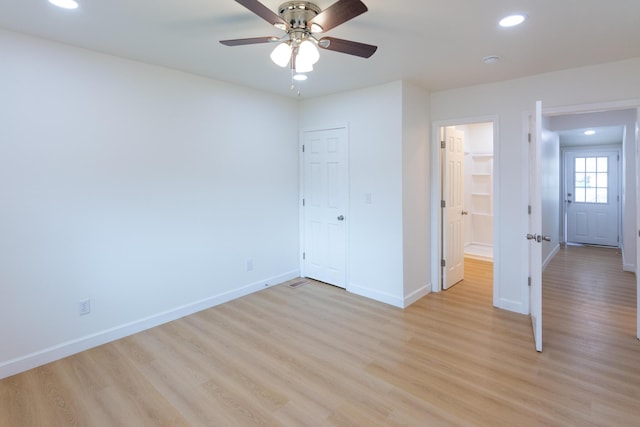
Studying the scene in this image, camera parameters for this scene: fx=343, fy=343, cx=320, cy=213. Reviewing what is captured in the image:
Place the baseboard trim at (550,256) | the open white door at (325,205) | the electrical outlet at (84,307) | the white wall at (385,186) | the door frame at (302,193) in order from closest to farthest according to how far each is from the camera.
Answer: the electrical outlet at (84,307), the white wall at (385,186), the door frame at (302,193), the open white door at (325,205), the baseboard trim at (550,256)

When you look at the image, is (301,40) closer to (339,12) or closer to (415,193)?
(339,12)

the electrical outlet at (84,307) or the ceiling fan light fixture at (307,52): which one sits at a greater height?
the ceiling fan light fixture at (307,52)

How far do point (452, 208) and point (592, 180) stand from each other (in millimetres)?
4989

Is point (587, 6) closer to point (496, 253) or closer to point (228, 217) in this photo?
point (496, 253)

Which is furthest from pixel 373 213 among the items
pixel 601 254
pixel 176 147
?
pixel 601 254

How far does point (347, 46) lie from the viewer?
6.95 ft

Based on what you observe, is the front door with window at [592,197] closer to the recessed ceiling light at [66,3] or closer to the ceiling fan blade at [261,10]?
Result: the ceiling fan blade at [261,10]

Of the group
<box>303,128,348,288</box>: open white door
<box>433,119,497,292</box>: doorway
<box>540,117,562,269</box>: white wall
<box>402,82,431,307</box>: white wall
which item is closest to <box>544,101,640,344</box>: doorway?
<box>540,117,562,269</box>: white wall

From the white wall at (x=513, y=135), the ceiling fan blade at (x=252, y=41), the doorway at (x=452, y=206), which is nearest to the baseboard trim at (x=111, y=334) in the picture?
the doorway at (x=452, y=206)

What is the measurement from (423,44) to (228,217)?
2.66 meters

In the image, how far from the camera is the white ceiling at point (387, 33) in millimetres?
2129

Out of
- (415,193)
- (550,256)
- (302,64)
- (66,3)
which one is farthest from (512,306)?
(66,3)

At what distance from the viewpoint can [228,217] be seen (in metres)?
3.99

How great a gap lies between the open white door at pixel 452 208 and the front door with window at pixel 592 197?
177 inches
